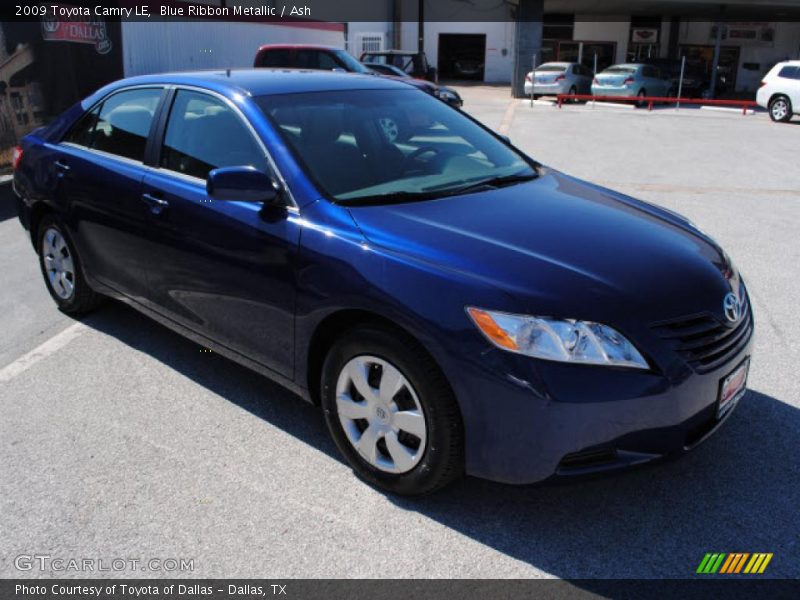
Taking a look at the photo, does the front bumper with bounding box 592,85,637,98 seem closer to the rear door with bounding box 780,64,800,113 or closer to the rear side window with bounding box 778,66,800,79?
the rear side window with bounding box 778,66,800,79

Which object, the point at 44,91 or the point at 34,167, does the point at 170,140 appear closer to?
the point at 34,167

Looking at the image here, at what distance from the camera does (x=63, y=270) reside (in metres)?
4.74

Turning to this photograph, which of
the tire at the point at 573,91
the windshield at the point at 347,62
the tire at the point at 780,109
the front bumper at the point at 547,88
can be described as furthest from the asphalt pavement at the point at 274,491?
the tire at the point at 573,91

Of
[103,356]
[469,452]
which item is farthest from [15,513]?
[469,452]

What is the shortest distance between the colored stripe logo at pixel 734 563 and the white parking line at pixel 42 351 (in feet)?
11.9

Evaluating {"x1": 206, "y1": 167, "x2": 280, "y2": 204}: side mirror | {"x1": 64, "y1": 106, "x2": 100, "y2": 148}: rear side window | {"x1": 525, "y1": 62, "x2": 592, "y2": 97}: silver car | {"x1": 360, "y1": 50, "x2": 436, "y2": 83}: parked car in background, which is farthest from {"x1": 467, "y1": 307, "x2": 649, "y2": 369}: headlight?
{"x1": 525, "y1": 62, "x2": 592, "y2": 97}: silver car

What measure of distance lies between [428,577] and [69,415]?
2102 millimetres

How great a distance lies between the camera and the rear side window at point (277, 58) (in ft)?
53.9

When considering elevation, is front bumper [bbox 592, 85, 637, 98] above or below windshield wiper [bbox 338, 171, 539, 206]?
below

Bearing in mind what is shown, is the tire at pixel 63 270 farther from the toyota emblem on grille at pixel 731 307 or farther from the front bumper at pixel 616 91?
the front bumper at pixel 616 91

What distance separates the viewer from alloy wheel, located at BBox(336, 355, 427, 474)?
2723 millimetres

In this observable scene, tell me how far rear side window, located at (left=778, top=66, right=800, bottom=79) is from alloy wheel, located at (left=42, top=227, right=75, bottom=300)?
817 inches

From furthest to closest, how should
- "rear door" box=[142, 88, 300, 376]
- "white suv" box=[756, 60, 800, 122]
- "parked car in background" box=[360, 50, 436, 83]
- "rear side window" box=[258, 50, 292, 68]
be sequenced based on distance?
"parked car in background" box=[360, 50, 436, 83]
"white suv" box=[756, 60, 800, 122]
"rear side window" box=[258, 50, 292, 68]
"rear door" box=[142, 88, 300, 376]

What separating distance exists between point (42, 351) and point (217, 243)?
5.79 feet
